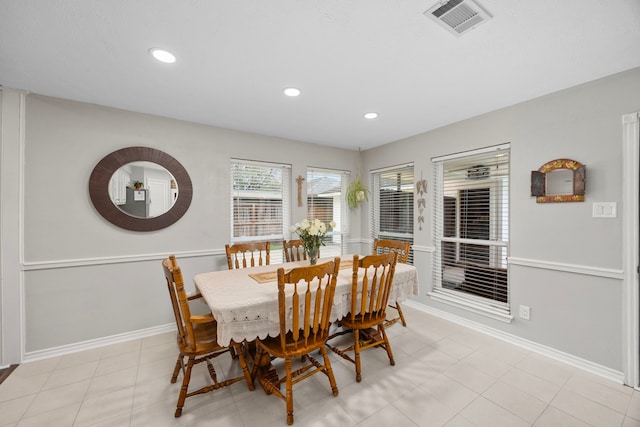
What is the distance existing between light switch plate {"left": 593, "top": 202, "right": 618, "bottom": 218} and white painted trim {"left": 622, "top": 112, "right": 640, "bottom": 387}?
50 mm

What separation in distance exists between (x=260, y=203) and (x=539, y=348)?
11.3 feet

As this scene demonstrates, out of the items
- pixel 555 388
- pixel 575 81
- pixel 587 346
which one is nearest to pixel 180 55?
pixel 575 81

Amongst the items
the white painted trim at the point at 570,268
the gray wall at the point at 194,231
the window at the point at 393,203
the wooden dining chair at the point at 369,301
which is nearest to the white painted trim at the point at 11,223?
the gray wall at the point at 194,231

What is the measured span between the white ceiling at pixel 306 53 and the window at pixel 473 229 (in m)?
0.69

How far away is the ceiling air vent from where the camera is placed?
136cm

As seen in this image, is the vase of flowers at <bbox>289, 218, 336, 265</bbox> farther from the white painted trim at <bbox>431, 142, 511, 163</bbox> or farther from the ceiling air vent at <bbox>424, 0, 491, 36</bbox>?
the white painted trim at <bbox>431, 142, 511, 163</bbox>

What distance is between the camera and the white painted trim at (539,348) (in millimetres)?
2086

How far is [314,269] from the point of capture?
1.68 metres

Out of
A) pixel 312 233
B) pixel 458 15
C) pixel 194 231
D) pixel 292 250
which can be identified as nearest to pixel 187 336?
pixel 312 233

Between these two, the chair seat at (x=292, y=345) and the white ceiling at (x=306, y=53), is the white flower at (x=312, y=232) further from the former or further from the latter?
the white ceiling at (x=306, y=53)

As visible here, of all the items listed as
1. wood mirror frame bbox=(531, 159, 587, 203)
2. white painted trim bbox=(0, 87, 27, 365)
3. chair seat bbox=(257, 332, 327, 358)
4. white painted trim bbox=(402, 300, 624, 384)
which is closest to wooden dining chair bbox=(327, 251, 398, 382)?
chair seat bbox=(257, 332, 327, 358)

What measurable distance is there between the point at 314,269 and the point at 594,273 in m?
2.36

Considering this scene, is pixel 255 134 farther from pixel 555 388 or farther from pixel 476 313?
pixel 555 388

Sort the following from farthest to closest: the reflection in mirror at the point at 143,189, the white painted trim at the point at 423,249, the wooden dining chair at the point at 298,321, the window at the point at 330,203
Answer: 1. the window at the point at 330,203
2. the white painted trim at the point at 423,249
3. the reflection in mirror at the point at 143,189
4. the wooden dining chair at the point at 298,321
